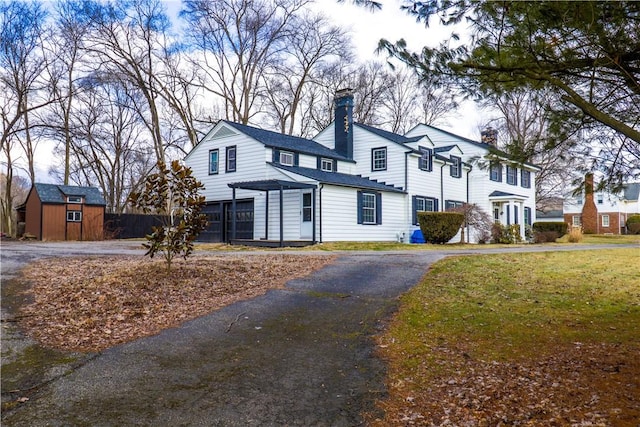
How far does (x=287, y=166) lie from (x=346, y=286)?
1194 cm

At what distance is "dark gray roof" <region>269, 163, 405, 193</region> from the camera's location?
18906mm

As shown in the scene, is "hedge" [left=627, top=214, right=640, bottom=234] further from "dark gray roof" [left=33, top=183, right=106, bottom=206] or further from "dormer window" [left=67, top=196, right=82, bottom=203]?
"dormer window" [left=67, top=196, right=82, bottom=203]

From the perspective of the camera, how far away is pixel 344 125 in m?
23.9

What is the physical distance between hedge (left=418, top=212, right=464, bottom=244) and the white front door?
513 centimetres

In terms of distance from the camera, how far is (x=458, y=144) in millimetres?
26156

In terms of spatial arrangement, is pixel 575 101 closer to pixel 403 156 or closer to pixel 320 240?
pixel 320 240

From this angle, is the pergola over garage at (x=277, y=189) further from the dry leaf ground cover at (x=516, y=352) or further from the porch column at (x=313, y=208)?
the dry leaf ground cover at (x=516, y=352)

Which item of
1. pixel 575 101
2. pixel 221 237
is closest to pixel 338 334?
pixel 575 101

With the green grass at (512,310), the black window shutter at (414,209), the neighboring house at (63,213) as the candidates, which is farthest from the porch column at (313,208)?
the neighboring house at (63,213)

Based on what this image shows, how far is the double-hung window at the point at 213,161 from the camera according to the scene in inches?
864

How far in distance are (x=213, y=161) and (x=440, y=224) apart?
11.0m

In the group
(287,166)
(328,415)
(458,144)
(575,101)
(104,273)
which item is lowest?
(328,415)

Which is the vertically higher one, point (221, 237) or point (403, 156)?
point (403, 156)

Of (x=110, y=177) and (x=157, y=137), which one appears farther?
(x=110, y=177)
